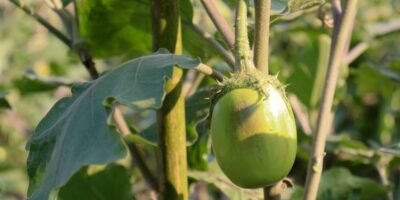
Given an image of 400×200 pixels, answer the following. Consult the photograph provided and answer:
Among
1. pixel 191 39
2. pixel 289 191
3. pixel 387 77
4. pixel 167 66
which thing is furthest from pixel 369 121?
pixel 167 66

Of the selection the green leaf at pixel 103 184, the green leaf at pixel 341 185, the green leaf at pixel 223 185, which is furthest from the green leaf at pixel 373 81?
the green leaf at pixel 103 184

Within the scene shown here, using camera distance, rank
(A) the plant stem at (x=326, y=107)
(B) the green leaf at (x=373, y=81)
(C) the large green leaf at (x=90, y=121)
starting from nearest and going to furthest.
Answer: (C) the large green leaf at (x=90, y=121)
(A) the plant stem at (x=326, y=107)
(B) the green leaf at (x=373, y=81)

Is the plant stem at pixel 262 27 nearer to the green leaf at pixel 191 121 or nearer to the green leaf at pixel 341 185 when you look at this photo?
the green leaf at pixel 191 121

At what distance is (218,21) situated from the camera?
88cm

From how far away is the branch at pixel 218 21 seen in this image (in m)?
0.87

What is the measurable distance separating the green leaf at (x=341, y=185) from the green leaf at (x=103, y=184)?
11.4 inches

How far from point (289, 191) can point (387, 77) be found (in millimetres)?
437

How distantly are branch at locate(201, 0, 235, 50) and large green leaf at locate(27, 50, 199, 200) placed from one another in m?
0.10

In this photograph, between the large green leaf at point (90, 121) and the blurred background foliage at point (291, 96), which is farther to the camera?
the blurred background foliage at point (291, 96)

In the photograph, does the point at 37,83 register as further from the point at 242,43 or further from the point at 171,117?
the point at 242,43

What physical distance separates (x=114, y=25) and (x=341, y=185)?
1.32 feet

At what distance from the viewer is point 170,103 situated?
904 mm

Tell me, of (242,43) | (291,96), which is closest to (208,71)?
(242,43)

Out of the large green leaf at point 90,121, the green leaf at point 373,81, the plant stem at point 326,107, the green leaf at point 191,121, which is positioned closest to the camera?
the large green leaf at point 90,121
